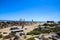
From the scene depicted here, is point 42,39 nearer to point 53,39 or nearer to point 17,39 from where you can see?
point 53,39

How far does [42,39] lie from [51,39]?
2861mm

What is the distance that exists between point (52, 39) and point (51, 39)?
1.09 feet

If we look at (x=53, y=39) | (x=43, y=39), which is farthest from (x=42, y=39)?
(x=53, y=39)

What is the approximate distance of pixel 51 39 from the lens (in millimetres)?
17422

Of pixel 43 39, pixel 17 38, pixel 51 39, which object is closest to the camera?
pixel 43 39

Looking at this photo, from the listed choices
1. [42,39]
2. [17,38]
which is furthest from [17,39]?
[42,39]

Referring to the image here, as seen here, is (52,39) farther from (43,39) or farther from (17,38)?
(17,38)

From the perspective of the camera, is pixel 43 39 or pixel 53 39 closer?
pixel 43 39

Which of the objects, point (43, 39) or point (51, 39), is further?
point (51, 39)

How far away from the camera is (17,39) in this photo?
15648mm

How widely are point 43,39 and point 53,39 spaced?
2612 mm

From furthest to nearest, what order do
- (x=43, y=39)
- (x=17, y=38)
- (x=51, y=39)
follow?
(x=51, y=39)
(x=17, y=38)
(x=43, y=39)

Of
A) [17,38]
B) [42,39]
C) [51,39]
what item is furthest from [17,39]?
[51,39]

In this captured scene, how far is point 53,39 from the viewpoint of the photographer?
16969 millimetres
